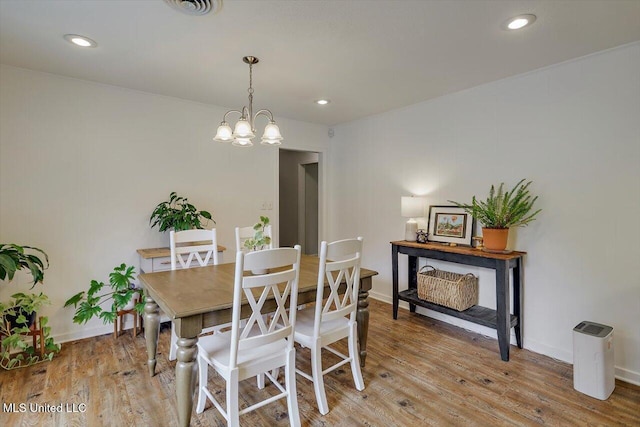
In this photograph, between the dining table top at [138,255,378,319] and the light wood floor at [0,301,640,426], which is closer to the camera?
the dining table top at [138,255,378,319]

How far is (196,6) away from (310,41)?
0.77 m

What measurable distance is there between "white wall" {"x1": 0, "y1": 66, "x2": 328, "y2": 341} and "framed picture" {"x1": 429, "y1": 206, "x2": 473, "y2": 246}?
249 centimetres

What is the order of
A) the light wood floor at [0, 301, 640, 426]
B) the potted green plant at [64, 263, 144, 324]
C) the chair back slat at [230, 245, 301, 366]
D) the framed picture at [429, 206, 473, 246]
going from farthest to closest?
the framed picture at [429, 206, 473, 246] → the potted green plant at [64, 263, 144, 324] → the light wood floor at [0, 301, 640, 426] → the chair back slat at [230, 245, 301, 366]

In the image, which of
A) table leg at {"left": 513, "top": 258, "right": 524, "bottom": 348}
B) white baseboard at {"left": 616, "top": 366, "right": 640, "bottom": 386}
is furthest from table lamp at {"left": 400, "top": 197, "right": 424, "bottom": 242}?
white baseboard at {"left": 616, "top": 366, "right": 640, "bottom": 386}

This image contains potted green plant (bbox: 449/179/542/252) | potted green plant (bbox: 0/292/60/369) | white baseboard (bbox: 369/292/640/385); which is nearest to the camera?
white baseboard (bbox: 369/292/640/385)

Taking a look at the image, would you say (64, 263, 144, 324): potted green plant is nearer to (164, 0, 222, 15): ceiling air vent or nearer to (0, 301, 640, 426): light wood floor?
(0, 301, 640, 426): light wood floor

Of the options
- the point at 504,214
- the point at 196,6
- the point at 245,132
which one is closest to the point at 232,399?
the point at 245,132

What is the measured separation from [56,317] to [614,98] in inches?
197

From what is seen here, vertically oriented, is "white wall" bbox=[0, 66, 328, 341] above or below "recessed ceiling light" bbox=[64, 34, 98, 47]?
below

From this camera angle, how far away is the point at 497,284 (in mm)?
2688

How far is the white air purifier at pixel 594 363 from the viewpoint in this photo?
2.12m

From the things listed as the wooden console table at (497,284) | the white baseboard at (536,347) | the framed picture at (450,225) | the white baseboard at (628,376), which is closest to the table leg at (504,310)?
the wooden console table at (497,284)

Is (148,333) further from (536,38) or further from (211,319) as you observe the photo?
(536,38)

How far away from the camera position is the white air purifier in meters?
2.12
